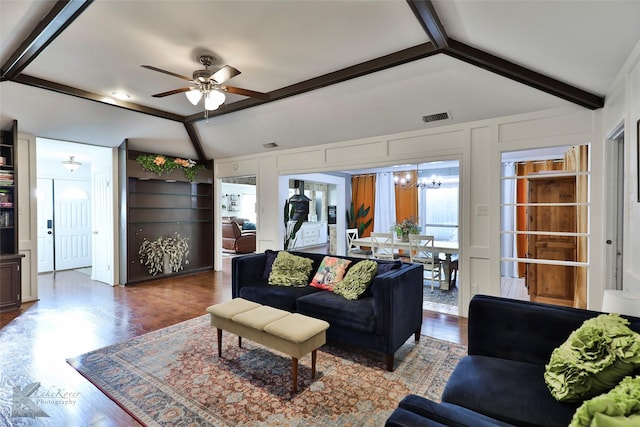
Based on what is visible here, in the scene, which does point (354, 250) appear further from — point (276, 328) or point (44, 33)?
point (44, 33)

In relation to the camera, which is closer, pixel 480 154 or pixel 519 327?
pixel 519 327

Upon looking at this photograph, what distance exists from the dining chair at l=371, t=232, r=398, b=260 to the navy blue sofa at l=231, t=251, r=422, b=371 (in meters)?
2.30

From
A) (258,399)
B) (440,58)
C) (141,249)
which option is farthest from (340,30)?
(141,249)

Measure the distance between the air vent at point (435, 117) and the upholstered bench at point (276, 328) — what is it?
2.85 metres

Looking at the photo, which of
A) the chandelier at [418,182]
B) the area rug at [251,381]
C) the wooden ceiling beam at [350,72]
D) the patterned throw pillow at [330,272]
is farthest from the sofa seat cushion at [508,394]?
the chandelier at [418,182]

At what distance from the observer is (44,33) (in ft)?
8.62

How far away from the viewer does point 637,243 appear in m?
2.15

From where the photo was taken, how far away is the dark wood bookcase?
18.1 feet

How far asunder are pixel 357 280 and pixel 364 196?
615 cm

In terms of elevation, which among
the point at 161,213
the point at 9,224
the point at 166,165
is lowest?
the point at 9,224

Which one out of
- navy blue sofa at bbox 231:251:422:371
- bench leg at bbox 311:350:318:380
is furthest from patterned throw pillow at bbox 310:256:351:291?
bench leg at bbox 311:350:318:380

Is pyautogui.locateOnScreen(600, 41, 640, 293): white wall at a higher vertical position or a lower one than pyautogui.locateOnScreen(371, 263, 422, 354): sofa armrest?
higher

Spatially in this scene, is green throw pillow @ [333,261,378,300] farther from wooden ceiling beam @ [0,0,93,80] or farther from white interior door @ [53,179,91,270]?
white interior door @ [53,179,91,270]

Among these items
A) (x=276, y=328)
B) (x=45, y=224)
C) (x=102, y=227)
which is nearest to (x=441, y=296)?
(x=276, y=328)
